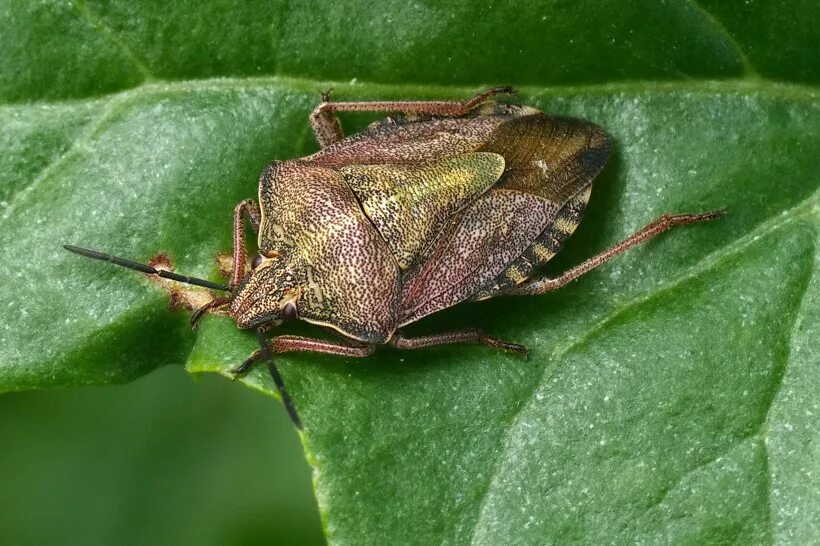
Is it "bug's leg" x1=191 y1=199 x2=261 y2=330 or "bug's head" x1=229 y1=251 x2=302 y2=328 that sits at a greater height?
"bug's leg" x1=191 y1=199 x2=261 y2=330

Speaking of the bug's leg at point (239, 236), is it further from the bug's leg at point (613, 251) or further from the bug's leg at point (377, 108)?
the bug's leg at point (613, 251)

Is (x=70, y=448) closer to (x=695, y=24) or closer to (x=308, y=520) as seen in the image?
(x=308, y=520)

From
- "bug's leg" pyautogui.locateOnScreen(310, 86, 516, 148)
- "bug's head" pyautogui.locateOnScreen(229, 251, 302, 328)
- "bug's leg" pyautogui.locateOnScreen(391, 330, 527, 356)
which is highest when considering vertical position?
"bug's leg" pyautogui.locateOnScreen(310, 86, 516, 148)

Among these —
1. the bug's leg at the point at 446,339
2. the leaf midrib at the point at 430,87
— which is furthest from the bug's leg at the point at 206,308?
the leaf midrib at the point at 430,87

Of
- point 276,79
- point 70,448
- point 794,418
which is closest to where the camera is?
point 794,418

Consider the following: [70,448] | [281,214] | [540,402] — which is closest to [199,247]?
[281,214]

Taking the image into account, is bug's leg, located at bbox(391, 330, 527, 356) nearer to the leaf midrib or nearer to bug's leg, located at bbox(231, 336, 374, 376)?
bug's leg, located at bbox(231, 336, 374, 376)

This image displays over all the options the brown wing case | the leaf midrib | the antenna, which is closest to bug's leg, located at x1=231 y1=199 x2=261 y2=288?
the antenna
